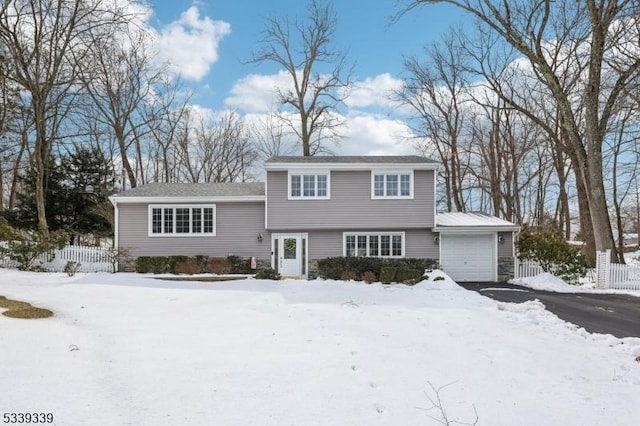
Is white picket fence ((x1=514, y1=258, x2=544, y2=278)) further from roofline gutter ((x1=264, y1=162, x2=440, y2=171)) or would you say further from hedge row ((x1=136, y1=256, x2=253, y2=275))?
hedge row ((x1=136, y1=256, x2=253, y2=275))

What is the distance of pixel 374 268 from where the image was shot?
15203 millimetres

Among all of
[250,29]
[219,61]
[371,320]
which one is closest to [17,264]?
[219,61]

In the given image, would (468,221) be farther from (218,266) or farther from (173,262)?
(173,262)

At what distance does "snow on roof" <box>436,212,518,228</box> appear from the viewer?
16656 millimetres

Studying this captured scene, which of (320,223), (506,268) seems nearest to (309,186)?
(320,223)

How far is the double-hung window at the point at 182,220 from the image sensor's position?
668 inches

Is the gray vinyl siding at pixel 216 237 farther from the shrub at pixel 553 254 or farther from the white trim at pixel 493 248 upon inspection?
the shrub at pixel 553 254

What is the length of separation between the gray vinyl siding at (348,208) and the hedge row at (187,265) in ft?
7.37

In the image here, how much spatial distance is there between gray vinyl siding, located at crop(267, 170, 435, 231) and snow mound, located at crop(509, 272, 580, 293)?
161 inches

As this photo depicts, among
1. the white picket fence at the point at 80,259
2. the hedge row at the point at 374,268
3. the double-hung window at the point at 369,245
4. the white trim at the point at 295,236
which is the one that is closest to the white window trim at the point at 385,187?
the double-hung window at the point at 369,245

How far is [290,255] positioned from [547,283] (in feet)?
31.8

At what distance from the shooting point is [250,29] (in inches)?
1009

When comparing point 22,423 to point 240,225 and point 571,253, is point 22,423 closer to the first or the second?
point 240,225

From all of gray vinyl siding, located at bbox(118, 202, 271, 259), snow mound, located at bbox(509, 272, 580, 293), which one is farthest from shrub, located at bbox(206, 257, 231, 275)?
snow mound, located at bbox(509, 272, 580, 293)
